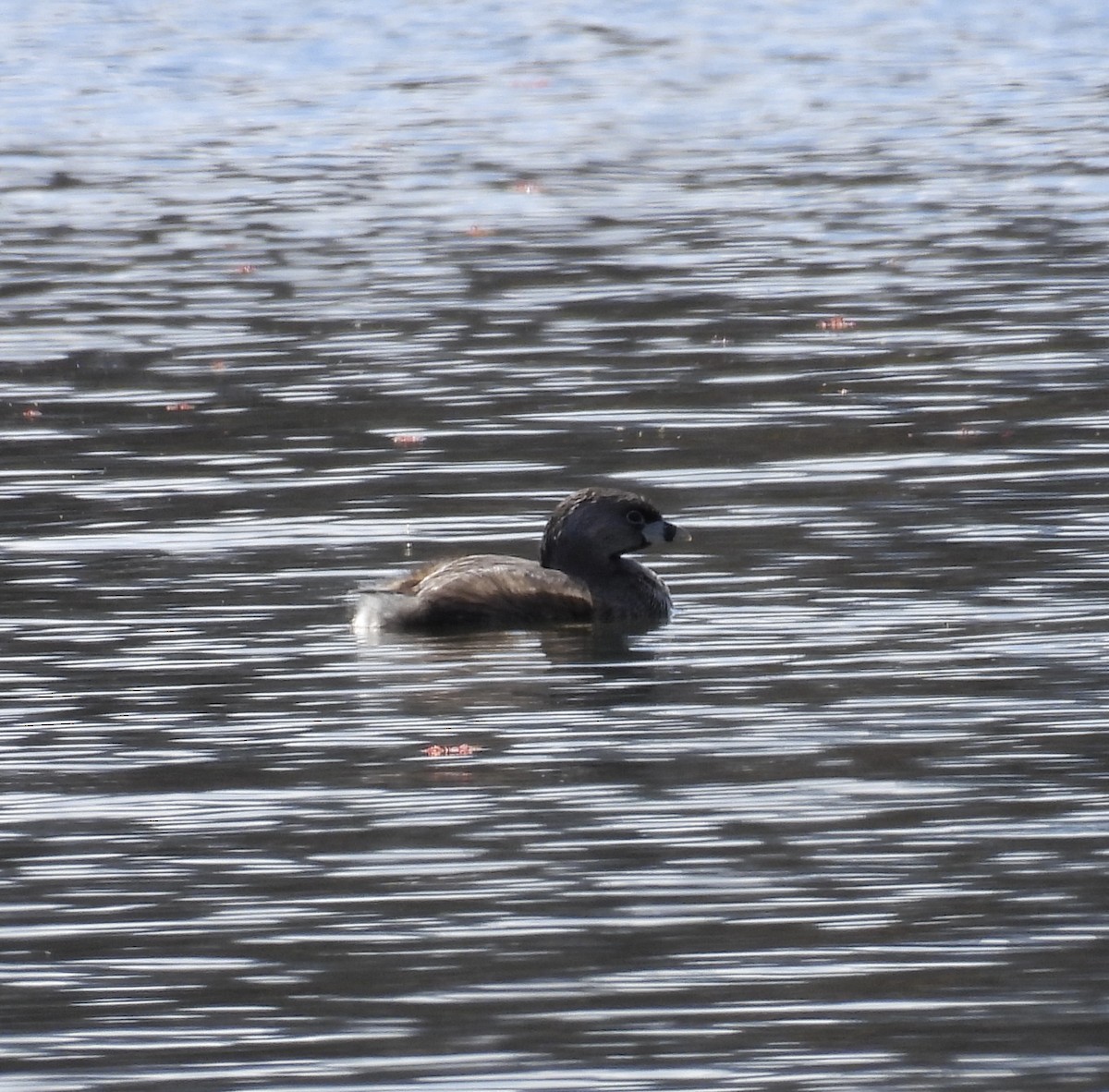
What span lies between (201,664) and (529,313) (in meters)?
10.6

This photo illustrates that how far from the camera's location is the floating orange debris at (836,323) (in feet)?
68.2

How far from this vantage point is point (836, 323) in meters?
21.0

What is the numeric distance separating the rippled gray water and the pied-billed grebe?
0.16 meters

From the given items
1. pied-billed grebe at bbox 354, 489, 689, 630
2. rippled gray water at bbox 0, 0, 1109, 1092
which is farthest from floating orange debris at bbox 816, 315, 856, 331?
pied-billed grebe at bbox 354, 489, 689, 630

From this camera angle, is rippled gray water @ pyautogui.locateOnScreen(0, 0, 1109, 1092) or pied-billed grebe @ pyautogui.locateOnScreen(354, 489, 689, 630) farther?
pied-billed grebe @ pyautogui.locateOnScreen(354, 489, 689, 630)

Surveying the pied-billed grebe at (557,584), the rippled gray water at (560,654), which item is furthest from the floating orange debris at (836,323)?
the pied-billed grebe at (557,584)

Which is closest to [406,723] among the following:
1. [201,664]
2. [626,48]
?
[201,664]

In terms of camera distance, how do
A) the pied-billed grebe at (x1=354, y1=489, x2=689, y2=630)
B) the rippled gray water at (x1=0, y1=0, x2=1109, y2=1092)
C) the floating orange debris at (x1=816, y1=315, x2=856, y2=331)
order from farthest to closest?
the floating orange debris at (x1=816, y1=315, x2=856, y2=331), the pied-billed grebe at (x1=354, y1=489, x2=689, y2=630), the rippled gray water at (x1=0, y1=0, x2=1109, y2=1092)

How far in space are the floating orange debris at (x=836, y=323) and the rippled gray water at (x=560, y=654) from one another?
0.24 ft

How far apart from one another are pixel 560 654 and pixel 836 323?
9035 millimetres

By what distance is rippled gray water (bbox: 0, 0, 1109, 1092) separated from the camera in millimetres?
7754

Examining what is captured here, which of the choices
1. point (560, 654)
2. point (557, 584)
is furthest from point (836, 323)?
point (560, 654)

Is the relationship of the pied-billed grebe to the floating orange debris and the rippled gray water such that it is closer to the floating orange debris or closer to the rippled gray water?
the rippled gray water

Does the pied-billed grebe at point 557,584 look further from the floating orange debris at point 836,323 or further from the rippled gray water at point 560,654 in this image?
the floating orange debris at point 836,323
